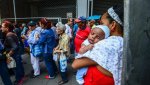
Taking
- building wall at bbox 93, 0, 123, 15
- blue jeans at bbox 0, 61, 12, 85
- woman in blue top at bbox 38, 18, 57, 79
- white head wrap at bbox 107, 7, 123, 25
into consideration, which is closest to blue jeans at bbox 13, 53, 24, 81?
blue jeans at bbox 0, 61, 12, 85

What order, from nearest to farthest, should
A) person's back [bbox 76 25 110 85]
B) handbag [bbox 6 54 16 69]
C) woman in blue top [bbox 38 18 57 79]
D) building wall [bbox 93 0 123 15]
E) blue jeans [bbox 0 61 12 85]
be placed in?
person's back [bbox 76 25 110 85] < blue jeans [bbox 0 61 12 85] < handbag [bbox 6 54 16 69] < woman in blue top [bbox 38 18 57 79] < building wall [bbox 93 0 123 15]

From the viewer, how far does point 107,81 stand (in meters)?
1.49

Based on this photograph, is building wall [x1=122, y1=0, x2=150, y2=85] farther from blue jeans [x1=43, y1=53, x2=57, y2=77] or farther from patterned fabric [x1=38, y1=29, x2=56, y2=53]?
blue jeans [x1=43, y1=53, x2=57, y2=77]

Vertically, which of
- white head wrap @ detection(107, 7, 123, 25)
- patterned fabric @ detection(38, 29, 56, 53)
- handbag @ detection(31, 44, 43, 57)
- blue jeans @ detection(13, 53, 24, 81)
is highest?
white head wrap @ detection(107, 7, 123, 25)

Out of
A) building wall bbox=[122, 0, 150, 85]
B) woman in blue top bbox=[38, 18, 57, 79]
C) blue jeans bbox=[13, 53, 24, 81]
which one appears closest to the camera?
building wall bbox=[122, 0, 150, 85]

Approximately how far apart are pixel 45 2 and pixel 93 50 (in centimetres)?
1222

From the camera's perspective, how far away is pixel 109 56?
4.62 ft

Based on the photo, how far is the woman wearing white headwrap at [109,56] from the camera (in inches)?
55.3

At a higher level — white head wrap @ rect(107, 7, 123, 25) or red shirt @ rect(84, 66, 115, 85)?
white head wrap @ rect(107, 7, 123, 25)

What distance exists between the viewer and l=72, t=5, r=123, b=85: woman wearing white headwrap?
141cm

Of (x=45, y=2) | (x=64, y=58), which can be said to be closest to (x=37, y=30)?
(x=64, y=58)

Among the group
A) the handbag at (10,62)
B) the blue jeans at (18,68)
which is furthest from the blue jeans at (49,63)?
the handbag at (10,62)

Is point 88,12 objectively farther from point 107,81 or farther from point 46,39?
point 107,81

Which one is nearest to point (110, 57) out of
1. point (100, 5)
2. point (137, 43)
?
point (137, 43)
